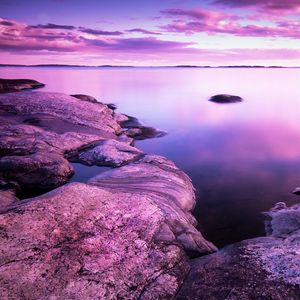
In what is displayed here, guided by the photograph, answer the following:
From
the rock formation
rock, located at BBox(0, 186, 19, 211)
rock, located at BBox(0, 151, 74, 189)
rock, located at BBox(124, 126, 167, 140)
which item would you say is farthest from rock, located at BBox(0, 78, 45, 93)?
the rock formation

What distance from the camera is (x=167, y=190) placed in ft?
37.8

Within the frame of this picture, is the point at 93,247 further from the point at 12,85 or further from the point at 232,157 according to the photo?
the point at 12,85

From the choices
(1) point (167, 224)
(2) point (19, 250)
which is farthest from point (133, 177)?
(2) point (19, 250)

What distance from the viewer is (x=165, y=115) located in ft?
125

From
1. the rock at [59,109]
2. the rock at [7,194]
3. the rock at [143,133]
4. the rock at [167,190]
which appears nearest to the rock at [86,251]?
the rock at [167,190]

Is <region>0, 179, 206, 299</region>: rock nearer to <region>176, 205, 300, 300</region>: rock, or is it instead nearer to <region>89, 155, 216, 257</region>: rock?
<region>89, 155, 216, 257</region>: rock

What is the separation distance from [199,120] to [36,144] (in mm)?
21366

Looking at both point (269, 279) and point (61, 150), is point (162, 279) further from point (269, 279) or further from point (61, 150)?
point (61, 150)

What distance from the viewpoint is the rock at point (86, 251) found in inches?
243

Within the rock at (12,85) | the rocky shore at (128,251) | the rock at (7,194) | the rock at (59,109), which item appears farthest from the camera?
the rock at (12,85)

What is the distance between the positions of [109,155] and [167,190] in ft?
16.7

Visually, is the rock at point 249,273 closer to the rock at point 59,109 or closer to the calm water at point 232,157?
the calm water at point 232,157

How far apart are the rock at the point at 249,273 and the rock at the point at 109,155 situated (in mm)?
8188

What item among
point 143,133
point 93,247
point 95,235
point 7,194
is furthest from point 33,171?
point 143,133
